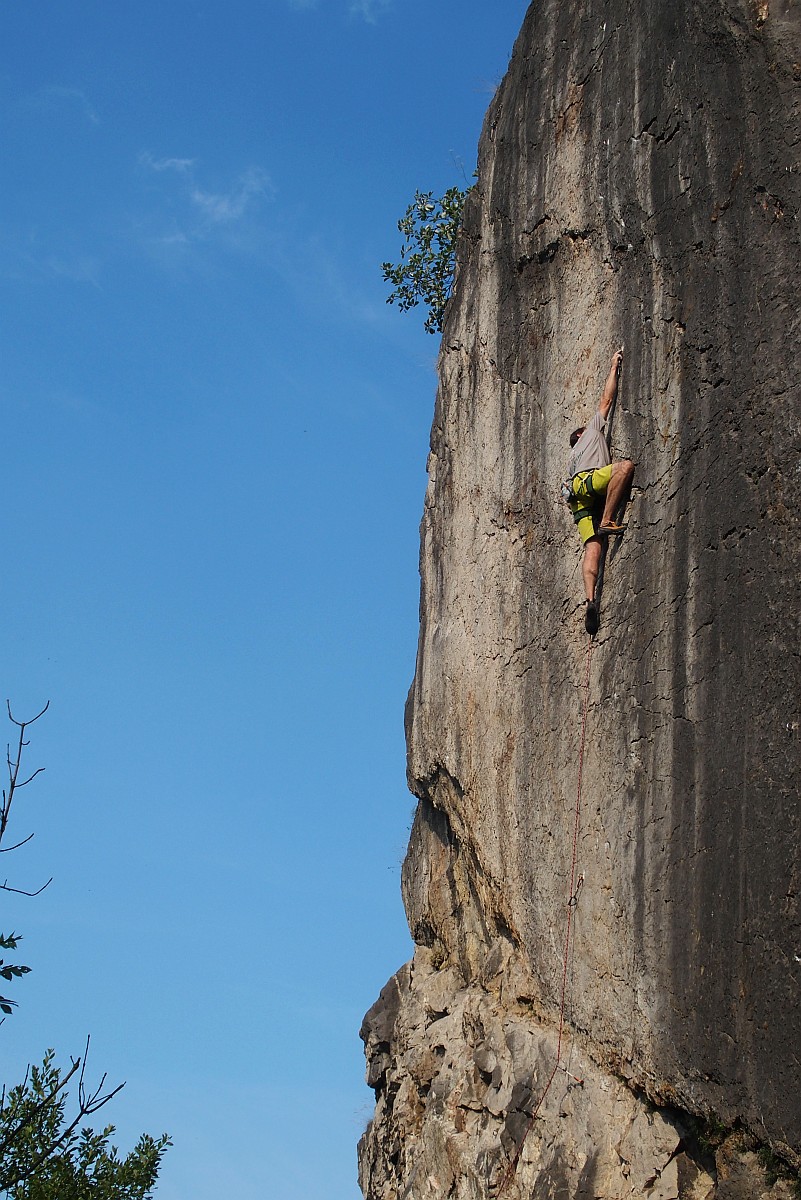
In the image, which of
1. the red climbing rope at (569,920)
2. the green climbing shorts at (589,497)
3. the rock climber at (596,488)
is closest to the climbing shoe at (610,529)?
the rock climber at (596,488)

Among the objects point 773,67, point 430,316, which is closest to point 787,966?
point 773,67

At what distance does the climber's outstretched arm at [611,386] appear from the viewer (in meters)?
11.8

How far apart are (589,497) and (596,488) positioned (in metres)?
0.12

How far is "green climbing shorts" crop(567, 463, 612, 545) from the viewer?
1155 cm

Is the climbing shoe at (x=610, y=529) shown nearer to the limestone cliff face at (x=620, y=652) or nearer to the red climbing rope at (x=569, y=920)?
the limestone cliff face at (x=620, y=652)

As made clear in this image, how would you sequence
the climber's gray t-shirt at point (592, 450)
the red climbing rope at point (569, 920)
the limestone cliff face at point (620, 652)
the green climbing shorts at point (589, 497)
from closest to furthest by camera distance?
the limestone cliff face at point (620, 652) < the red climbing rope at point (569, 920) < the green climbing shorts at point (589, 497) < the climber's gray t-shirt at point (592, 450)

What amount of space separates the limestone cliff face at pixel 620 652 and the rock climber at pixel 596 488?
0.16m

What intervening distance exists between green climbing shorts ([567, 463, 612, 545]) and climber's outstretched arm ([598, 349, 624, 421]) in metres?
0.54

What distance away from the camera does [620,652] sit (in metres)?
11.3

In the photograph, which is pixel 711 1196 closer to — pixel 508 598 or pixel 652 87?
pixel 508 598

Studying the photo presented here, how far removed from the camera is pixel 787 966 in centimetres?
885

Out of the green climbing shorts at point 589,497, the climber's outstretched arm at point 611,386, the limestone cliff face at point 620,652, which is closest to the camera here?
the limestone cliff face at point 620,652

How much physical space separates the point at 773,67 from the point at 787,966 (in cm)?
604

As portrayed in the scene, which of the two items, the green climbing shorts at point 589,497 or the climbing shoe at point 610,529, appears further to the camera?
the green climbing shorts at point 589,497
